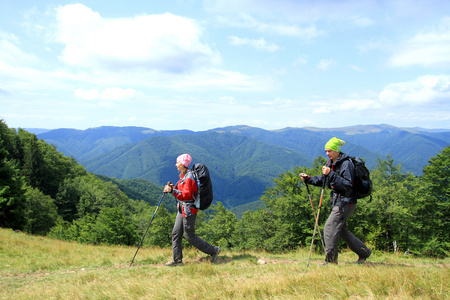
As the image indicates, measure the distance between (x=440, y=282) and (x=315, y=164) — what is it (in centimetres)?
2347

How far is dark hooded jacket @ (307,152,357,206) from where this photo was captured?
199 inches

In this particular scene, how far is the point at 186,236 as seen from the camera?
6289 mm

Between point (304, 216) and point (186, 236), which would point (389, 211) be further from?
point (186, 236)

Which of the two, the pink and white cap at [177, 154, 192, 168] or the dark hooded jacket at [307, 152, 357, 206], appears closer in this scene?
the dark hooded jacket at [307, 152, 357, 206]

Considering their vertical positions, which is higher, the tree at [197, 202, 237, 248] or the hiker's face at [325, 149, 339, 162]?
the hiker's face at [325, 149, 339, 162]

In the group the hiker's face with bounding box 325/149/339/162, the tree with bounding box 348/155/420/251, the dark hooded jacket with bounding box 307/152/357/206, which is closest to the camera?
the dark hooded jacket with bounding box 307/152/357/206

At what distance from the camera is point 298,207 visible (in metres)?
22.9

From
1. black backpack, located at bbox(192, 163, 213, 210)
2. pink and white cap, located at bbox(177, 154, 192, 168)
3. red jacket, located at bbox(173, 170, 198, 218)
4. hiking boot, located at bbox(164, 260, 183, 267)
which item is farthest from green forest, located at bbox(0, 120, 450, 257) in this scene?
pink and white cap, located at bbox(177, 154, 192, 168)

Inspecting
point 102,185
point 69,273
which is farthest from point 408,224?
point 102,185

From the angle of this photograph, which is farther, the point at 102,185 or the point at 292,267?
the point at 102,185

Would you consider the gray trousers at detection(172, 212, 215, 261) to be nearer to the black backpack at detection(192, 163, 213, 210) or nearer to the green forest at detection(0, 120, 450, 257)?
the black backpack at detection(192, 163, 213, 210)

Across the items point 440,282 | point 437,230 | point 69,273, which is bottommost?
point 437,230

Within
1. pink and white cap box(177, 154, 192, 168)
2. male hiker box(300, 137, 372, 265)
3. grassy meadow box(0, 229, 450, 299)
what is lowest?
grassy meadow box(0, 229, 450, 299)

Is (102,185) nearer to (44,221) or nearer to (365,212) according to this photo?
(44,221)
